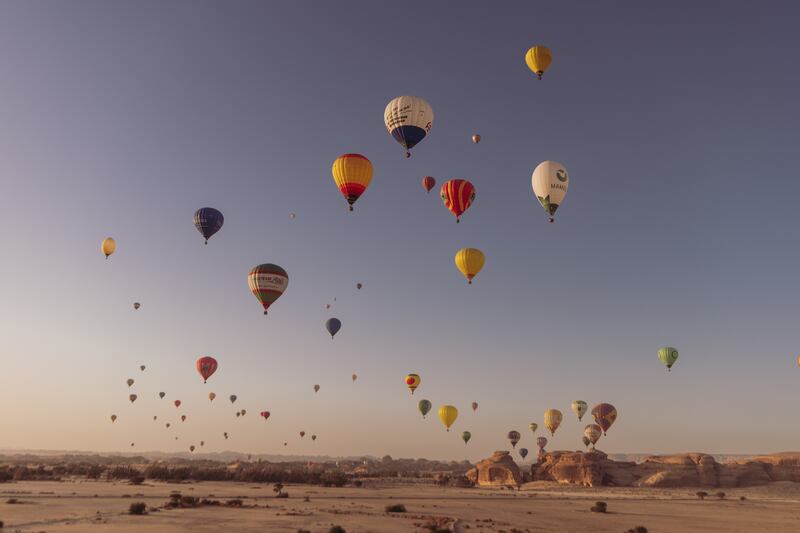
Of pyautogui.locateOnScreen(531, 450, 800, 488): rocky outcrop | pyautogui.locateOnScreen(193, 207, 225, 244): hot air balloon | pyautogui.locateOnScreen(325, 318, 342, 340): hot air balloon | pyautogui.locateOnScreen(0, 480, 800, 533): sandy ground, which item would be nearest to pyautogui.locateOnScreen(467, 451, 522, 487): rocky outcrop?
pyautogui.locateOnScreen(531, 450, 800, 488): rocky outcrop

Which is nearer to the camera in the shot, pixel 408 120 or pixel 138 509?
pixel 138 509

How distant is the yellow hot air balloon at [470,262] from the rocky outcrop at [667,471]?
45129mm

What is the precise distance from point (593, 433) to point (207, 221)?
76.1 meters

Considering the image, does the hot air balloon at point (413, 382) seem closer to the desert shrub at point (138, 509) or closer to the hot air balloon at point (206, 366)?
the hot air balloon at point (206, 366)

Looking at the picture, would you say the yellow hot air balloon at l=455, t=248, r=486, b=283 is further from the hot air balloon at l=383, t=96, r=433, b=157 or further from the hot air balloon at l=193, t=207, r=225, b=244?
the hot air balloon at l=193, t=207, r=225, b=244

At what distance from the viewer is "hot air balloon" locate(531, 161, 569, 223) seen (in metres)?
44.8

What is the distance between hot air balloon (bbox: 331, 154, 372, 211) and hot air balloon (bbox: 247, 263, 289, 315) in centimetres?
1106

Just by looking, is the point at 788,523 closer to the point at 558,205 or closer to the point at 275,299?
the point at 558,205

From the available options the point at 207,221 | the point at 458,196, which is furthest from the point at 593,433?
the point at 207,221

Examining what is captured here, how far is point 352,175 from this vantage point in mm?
42469

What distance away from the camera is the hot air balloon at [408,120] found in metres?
42.7

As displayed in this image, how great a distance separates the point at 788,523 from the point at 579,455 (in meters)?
41.1

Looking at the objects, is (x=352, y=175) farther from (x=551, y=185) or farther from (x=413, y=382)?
(x=413, y=382)

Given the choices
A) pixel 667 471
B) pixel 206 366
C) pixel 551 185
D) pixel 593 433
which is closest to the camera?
pixel 551 185
